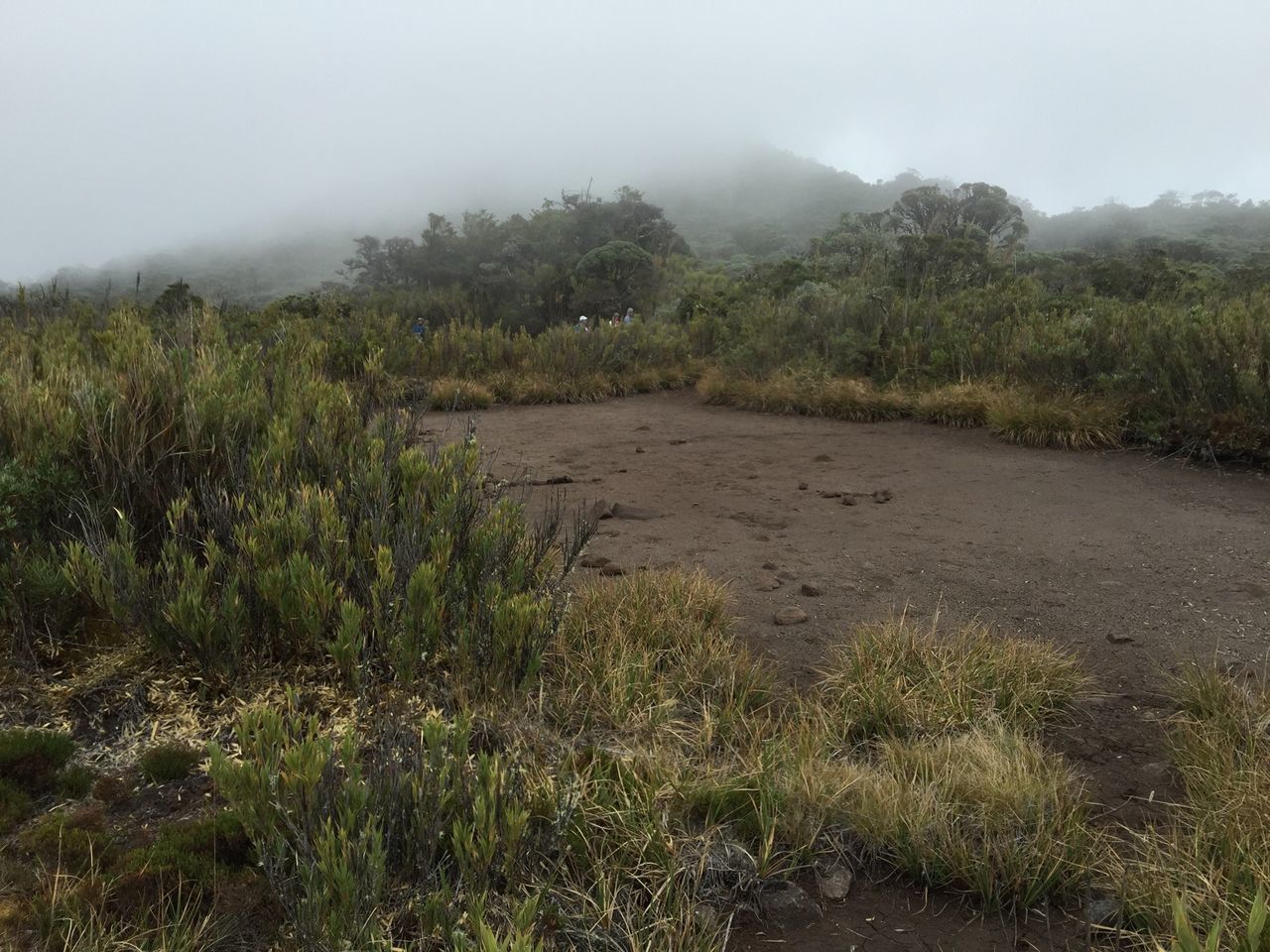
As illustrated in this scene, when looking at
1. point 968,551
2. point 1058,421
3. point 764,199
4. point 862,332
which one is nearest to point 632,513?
point 968,551

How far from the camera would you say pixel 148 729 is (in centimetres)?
243

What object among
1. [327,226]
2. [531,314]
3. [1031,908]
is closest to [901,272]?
[531,314]

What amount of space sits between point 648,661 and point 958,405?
22.1ft

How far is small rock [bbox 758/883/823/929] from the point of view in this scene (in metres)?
1.93

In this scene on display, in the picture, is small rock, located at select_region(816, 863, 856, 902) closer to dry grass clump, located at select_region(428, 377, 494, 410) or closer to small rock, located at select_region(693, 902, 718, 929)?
small rock, located at select_region(693, 902, 718, 929)

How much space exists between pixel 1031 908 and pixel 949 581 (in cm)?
255

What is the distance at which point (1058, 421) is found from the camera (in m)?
7.55

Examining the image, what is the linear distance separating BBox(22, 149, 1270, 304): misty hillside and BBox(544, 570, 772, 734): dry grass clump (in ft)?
153

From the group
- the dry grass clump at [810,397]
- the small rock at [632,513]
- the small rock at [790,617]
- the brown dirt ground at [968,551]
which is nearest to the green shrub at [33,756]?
the brown dirt ground at [968,551]

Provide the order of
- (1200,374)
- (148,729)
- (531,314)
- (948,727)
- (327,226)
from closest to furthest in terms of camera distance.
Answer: (148,729)
(948,727)
(1200,374)
(531,314)
(327,226)

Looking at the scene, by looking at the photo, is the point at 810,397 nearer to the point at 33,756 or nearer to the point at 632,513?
the point at 632,513

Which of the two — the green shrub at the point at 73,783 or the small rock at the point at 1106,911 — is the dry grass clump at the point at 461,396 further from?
the small rock at the point at 1106,911

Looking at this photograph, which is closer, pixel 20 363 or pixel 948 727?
pixel 948 727

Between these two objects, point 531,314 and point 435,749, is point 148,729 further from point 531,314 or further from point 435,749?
point 531,314
